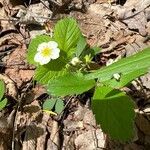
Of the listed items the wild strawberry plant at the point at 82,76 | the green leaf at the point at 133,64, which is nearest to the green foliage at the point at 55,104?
the wild strawberry plant at the point at 82,76

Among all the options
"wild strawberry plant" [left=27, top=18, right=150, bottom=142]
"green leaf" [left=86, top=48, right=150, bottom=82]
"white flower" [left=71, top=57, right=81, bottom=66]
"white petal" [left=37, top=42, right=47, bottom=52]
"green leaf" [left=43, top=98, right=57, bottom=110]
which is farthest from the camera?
"green leaf" [left=43, top=98, right=57, bottom=110]

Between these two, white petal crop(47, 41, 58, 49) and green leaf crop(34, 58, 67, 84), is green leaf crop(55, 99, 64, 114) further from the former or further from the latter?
white petal crop(47, 41, 58, 49)

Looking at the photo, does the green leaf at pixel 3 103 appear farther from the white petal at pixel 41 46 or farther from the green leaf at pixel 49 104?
the white petal at pixel 41 46

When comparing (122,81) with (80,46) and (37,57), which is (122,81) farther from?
(37,57)

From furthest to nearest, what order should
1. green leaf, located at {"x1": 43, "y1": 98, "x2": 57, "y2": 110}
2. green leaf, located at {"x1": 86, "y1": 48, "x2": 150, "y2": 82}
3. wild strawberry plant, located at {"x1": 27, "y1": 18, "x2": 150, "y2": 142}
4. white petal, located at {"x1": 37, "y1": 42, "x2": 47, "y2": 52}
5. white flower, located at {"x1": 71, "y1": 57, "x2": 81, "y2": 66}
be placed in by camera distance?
green leaf, located at {"x1": 43, "y1": 98, "x2": 57, "y2": 110} < white petal, located at {"x1": 37, "y1": 42, "x2": 47, "y2": 52} < white flower, located at {"x1": 71, "y1": 57, "x2": 81, "y2": 66} < wild strawberry plant, located at {"x1": 27, "y1": 18, "x2": 150, "y2": 142} < green leaf, located at {"x1": 86, "y1": 48, "x2": 150, "y2": 82}

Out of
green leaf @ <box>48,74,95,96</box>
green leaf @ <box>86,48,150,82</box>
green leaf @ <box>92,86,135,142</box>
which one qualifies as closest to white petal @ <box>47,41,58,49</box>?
green leaf @ <box>48,74,95,96</box>

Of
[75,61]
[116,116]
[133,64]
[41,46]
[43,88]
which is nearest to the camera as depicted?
[133,64]

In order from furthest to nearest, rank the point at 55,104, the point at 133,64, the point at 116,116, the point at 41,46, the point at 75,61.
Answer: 1. the point at 55,104
2. the point at 41,46
3. the point at 75,61
4. the point at 116,116
5. the point at 133,64

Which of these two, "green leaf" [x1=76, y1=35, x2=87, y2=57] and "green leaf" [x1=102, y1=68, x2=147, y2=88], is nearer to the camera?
"green leaf" [x1=102, y1=68, x2=147, y2=88]

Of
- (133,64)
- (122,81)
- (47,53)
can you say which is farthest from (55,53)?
(133,64)
